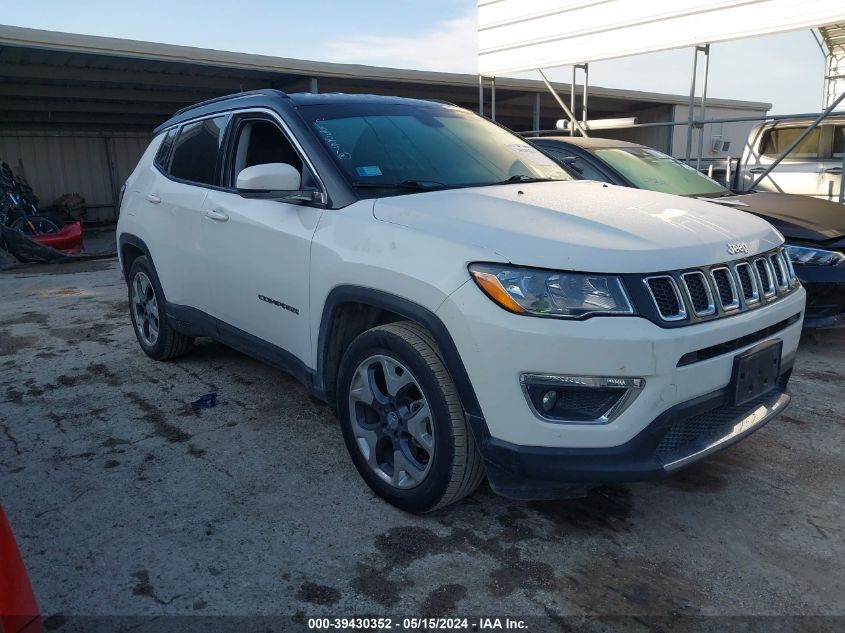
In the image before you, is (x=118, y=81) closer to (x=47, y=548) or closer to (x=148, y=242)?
(x=148, y=242)

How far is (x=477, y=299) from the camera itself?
2412 mm

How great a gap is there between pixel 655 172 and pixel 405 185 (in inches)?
147

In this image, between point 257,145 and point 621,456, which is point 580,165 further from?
point 621,456

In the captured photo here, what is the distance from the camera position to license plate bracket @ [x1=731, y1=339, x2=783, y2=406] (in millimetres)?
2562

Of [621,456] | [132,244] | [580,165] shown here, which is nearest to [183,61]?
[132,244]

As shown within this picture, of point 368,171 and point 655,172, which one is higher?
point 368,171

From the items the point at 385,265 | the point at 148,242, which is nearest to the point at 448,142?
the point at 385,265

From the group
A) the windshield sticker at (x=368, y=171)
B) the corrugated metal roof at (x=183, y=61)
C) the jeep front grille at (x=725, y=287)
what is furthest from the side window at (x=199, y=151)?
the corrugated metal roof at (x=183, y=61)

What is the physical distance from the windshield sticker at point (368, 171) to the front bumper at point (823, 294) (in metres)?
3.29

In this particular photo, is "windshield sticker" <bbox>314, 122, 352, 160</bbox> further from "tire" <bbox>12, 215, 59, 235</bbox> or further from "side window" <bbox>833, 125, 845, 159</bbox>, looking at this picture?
"tire" <bbox>12, 215, 59, 235</bbox>

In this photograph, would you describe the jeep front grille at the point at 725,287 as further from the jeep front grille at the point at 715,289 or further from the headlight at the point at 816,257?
the headlight at the point at 816,257

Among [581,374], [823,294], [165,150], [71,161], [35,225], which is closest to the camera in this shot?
[581,374]

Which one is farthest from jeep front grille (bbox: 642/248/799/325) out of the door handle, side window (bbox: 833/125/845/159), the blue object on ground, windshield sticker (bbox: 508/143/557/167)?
side window (bbox: 833/125/845/159)

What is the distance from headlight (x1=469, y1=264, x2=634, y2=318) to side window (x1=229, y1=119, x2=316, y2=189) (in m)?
1.77
